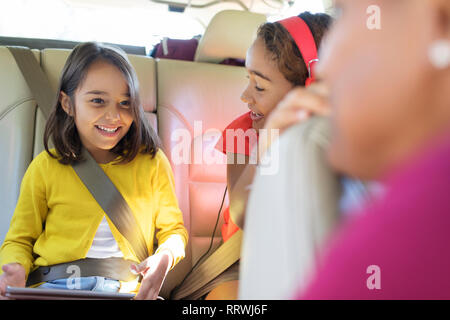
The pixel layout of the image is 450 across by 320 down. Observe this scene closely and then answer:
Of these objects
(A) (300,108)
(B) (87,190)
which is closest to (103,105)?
(B) (87,190)

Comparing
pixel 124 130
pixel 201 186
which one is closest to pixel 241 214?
pixel 124 130

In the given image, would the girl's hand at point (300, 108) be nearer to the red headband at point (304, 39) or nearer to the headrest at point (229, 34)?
the red headband at point (304, 39)

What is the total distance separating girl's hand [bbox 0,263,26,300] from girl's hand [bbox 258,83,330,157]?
3.05 feet

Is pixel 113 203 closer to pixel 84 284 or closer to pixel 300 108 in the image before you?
pixel 84 284

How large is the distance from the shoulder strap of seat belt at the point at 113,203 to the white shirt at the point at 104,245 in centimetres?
5

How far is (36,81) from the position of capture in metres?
1.49

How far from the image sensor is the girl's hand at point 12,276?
1075 millimetres

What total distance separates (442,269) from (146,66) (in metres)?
1.57

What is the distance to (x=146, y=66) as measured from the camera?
1.70 m

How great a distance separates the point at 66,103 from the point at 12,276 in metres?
0.57

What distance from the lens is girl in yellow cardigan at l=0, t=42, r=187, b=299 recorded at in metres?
1.19

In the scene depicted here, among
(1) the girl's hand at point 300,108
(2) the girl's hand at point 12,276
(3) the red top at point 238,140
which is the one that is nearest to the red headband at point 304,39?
(3) the red top at point 238,140

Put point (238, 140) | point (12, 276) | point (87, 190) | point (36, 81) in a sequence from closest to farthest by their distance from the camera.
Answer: point (12, 276) → point (238, 140) → point (87, 190) → point (36, 81)

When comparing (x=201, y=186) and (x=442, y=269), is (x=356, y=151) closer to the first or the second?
(x=442, y=269)
